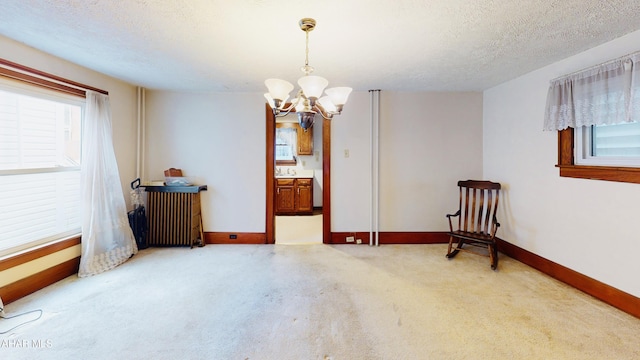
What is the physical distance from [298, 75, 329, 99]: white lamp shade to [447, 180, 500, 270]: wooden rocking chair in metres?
2.50

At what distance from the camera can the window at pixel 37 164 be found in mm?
2359

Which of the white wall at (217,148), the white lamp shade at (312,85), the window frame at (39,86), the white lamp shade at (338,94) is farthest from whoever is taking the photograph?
the white wall at (217,148)

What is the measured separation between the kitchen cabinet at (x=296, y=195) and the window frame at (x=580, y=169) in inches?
169

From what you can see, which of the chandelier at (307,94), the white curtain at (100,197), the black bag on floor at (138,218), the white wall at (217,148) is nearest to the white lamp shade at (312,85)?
the chandelier at (307,94)

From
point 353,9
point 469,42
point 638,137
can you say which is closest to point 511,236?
point 638,137

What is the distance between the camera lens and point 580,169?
8.55 ft

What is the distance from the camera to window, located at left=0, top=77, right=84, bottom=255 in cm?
236

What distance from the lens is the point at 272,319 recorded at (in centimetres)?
212

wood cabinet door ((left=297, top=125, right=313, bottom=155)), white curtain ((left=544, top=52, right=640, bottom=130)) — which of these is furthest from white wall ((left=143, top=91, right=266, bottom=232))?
white curtain ((left=544, top=52, right=640, bottom=130))

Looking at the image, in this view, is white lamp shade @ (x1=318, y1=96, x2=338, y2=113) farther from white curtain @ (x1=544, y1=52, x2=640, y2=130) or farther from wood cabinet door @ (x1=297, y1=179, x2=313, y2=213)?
wood cabinet door @ (x1=297, y1=179, x2=313, y2=213)

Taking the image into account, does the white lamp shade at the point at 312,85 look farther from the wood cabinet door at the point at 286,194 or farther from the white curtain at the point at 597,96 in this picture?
the wood cabinet door at the point at 286,194

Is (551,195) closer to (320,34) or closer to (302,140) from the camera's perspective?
(320,34)

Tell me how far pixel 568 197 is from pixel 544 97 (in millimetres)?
1085

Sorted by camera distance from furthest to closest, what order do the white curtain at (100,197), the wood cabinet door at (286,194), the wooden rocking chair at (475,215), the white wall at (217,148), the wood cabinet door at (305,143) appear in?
the wood cabinet door at (305,143) < the wood cabinet door at (286,194) < the white wall at (217,148) < the wooden rocking chair at (475,215) < the white curtain at (100,197)
